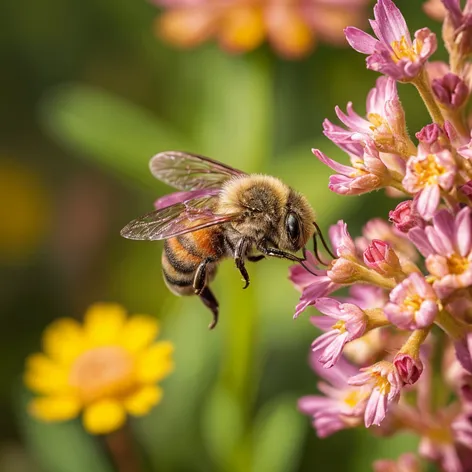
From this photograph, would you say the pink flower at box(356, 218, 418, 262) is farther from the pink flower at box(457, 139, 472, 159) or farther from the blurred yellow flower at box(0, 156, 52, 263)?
the blurred yellow flower at box(0, 156, 52, 263)

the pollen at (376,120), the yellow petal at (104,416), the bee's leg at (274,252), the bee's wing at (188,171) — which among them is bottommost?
the yellow petal at (104,416)

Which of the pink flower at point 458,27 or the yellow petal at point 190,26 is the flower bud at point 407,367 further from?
the yellow petal at point 190,26

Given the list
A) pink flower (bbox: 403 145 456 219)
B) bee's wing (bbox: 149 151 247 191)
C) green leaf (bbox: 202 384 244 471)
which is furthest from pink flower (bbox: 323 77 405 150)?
green leaf (bbox: 202 384 244 471)

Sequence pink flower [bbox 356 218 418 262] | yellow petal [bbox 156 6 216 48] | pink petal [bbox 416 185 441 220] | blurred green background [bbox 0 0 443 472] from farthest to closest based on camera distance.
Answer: yellow petal [bbox 156 6 216 48], blurred green background [bbox 0 0 443 472], pink flower [bbox 356 218 418 262], pink petal [bbox 416 185 441 220]

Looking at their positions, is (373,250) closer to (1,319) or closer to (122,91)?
(1,319)

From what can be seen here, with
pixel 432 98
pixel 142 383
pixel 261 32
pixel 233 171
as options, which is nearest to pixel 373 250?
pixel 432 98

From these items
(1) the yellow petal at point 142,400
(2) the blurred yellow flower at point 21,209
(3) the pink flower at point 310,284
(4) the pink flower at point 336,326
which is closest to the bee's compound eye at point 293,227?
(3) the pink flower at point 310,284

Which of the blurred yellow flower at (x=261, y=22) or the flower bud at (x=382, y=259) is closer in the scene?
the flower bud at (x=382, y=259)
